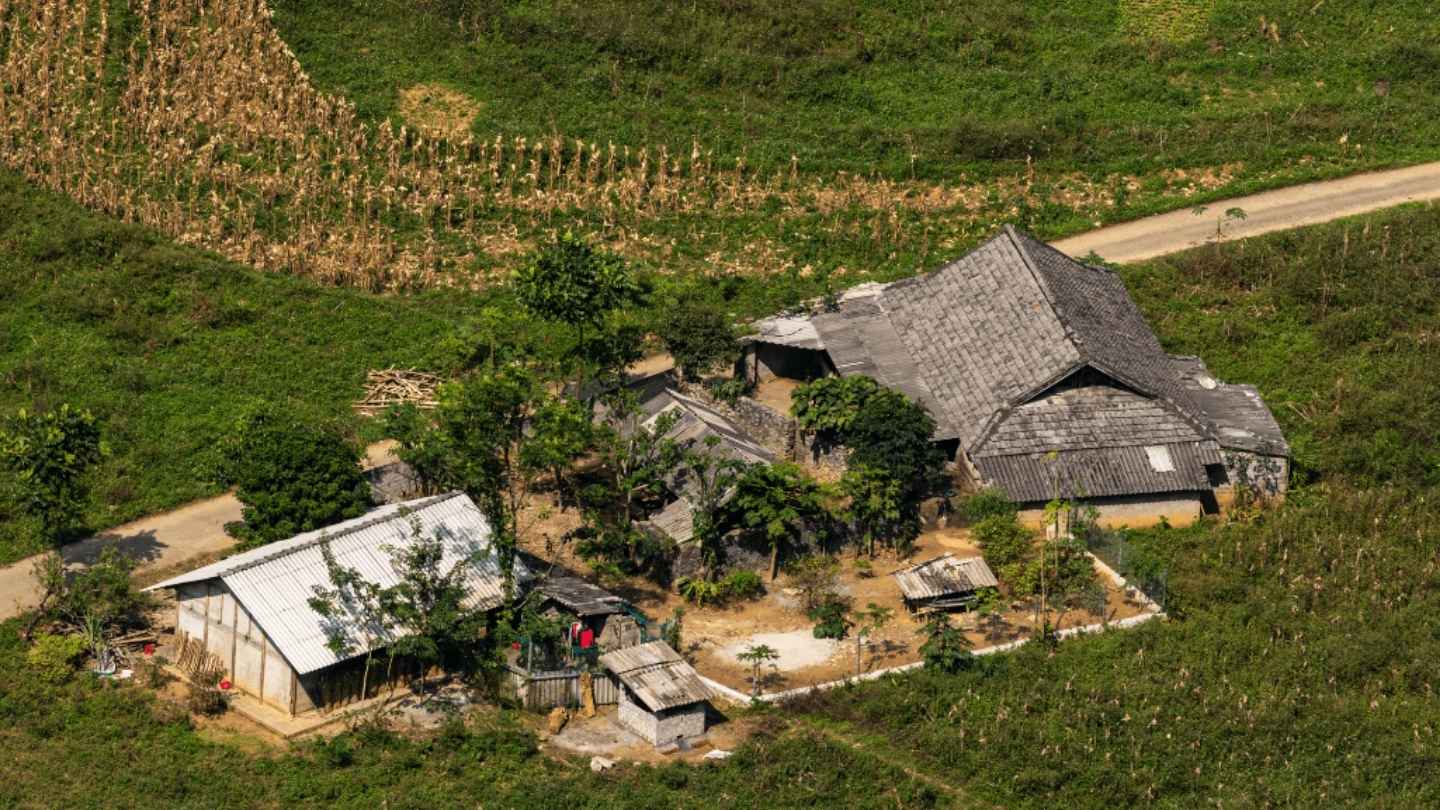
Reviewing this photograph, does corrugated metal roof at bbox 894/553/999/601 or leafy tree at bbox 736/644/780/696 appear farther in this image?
corrugated metal roof at bbox 894/553/999/601

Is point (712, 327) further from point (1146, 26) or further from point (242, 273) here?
point (1146, 26)

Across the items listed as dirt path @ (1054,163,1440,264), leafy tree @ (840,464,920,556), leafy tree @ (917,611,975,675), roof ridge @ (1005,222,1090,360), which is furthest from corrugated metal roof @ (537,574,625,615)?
dirt path @ (1054,163,1440,264)

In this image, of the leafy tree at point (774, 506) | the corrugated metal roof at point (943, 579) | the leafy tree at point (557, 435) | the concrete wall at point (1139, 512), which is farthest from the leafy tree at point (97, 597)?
the concrete wall at point (1139, 512)

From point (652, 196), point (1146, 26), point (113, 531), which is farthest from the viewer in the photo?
point (1146, 26)

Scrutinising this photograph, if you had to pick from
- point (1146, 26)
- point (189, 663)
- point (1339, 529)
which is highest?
point (1146, 26)

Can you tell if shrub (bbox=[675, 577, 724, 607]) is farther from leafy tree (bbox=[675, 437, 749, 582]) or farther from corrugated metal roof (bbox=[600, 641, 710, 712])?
corrugated metal roof (bbox=[600, 641, 710, 712])

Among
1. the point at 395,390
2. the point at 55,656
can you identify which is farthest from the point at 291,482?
the point at 395,390

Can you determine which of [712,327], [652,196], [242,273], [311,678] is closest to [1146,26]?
[652,196]
